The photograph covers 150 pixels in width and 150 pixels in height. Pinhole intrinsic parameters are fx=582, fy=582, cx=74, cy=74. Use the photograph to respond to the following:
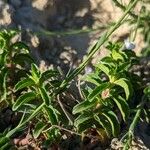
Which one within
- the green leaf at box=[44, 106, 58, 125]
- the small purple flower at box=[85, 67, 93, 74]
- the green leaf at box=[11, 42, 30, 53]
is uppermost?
the green leaf at box=[11, 42, 30, 53]

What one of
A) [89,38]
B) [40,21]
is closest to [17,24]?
[40,21]

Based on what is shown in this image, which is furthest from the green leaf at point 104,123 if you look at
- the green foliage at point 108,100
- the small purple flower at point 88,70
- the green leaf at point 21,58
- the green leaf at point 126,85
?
the small purple flower at point 88,70

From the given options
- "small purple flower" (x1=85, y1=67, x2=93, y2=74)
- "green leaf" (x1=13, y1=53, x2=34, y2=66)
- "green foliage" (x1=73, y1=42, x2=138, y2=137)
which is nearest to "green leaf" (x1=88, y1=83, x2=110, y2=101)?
"green foliage" (x1=73, y1=42, x2=138, y2=137)

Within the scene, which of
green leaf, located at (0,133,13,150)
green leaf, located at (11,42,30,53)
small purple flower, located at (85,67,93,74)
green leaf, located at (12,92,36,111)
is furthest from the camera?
small purple flower, located at (85,67,93,74)

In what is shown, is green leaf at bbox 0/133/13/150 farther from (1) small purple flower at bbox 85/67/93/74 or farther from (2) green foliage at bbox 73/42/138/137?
(1) small purple flower at bbox 85/67/93/74

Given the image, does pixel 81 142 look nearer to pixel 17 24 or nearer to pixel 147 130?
pixel 147 130

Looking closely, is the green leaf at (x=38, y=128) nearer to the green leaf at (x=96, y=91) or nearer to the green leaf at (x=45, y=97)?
the green leaf at (x=45, y=97)

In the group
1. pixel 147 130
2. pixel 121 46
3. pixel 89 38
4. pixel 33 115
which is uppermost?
pixel 89 38
